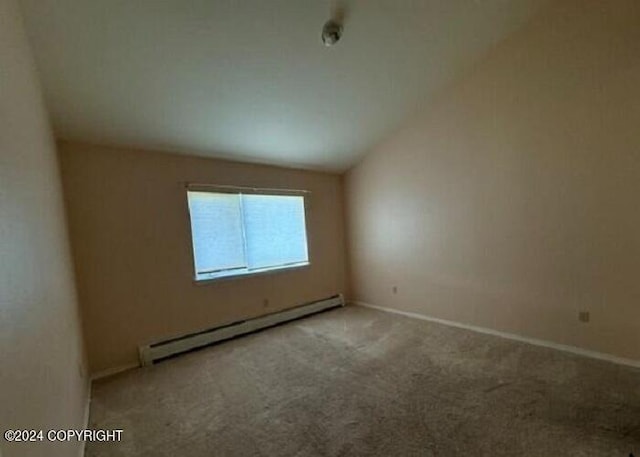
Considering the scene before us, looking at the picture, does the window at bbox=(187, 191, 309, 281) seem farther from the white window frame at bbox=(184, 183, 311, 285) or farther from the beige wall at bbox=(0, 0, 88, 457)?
the beige wall at bbox=(0, 0, 88, 457)

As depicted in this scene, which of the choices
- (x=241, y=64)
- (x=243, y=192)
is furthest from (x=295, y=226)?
(x=241, y=64)

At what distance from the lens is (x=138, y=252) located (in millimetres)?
3119

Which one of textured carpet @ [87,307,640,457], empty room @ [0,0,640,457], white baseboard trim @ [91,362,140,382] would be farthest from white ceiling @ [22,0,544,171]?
textured carpet @ [87,307,640,457]

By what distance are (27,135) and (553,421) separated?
3.35 metres

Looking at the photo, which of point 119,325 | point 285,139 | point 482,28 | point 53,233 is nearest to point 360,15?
point 482,28

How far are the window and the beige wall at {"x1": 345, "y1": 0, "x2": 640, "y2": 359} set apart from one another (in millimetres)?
1528

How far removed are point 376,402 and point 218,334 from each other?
208 cm

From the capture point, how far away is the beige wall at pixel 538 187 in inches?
103

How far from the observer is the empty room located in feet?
5.83

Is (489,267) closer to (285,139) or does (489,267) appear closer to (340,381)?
(340,381)

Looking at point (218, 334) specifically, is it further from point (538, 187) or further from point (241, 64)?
point (538, 187)

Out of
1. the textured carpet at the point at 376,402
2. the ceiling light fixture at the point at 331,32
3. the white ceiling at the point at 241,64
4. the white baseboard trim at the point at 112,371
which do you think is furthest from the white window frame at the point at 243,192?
the ceiling light fixture at the point at 331,32

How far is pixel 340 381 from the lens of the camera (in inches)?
101

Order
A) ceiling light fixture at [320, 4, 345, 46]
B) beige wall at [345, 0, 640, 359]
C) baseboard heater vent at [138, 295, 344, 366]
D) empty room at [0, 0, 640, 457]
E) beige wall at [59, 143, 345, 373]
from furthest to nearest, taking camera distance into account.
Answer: baseboard heater vent at [138, 295, 344, 366], beige wall at [59, 143, 345, 373], beige wall at [345, 0, 640, 359], ceiling light fixture at [320, 4, 345, 46], empty room at [0, 0, 640, 457]
